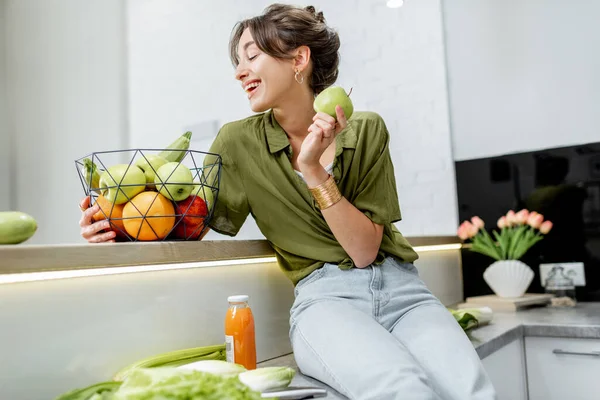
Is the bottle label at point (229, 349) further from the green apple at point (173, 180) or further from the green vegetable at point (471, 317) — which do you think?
the green vegetable at point (471, 317)

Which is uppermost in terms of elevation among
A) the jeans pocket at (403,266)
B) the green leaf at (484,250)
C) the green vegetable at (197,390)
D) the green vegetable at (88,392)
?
the jeans pocket at (403,266)

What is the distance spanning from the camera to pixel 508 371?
1569mm

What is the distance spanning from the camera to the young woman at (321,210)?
105cm

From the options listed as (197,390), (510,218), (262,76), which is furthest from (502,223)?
(197,390)

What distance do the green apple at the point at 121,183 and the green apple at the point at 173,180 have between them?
35 mm

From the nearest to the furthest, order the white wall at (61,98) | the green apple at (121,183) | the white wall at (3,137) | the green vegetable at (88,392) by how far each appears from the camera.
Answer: the green vegetable at (88,392)
the green apple at (121,183)
the white wall at (61,98)
the white wall at (3,137)

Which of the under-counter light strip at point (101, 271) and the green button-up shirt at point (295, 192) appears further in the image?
the green button-up shirt at point (295, 192)

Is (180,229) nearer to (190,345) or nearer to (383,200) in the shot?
(190,345)

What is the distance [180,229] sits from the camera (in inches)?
44.8

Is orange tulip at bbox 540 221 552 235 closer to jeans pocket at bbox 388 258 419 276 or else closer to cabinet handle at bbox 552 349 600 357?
cabinet handle at bbox 552 349 600 357

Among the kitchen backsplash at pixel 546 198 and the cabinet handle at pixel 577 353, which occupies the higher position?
the kitchen backsplash at pixel 546 198

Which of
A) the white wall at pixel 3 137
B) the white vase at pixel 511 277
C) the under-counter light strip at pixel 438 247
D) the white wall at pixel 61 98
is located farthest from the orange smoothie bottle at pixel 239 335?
the white wall at pixel 3 137

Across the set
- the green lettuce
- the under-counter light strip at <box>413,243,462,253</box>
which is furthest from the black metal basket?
the under-counter light strip at <box>413,243,462,253</box>

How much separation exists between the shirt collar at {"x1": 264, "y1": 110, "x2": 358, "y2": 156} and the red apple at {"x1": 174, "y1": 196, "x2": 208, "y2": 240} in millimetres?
242
